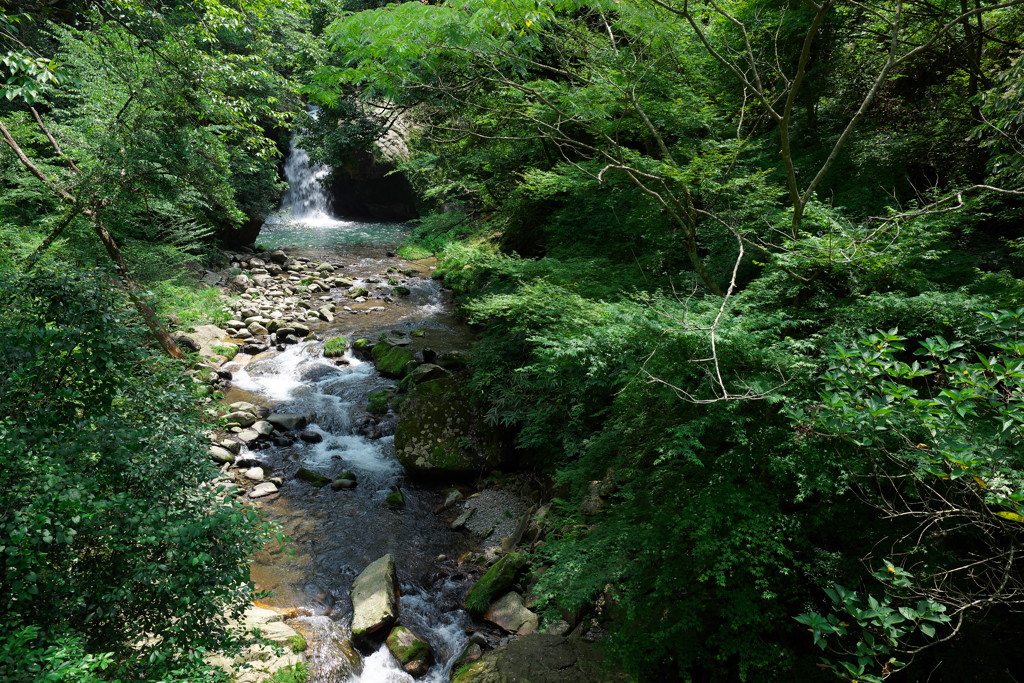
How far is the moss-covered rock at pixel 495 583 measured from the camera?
19.4 ft

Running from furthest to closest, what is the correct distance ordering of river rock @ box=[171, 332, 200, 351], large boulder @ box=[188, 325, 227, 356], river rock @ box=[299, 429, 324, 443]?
large boulder @ box=[188, 325, 227, 356], river rock @ box=[171, 332, 200, 351], river rock @ box=[299, 429, 324, 443]

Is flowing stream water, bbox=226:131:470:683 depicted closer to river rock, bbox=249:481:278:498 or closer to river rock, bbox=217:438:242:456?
river rock, bbox=249:481:278:498

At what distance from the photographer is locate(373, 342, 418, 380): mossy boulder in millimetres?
11258

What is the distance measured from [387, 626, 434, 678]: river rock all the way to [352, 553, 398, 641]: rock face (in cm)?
22

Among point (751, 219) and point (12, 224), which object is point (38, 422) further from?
point (12, 224)

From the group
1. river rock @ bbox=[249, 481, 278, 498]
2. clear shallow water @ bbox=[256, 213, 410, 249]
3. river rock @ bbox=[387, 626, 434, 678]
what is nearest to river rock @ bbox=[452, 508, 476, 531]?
river rock @ bbox=[387, 626, 434, 678]

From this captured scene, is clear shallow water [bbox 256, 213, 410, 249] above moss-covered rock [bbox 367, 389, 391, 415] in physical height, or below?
above

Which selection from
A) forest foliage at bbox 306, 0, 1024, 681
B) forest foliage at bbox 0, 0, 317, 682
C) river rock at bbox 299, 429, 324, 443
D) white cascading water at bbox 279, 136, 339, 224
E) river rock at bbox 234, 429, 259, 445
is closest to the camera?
forest foliage at bbox 306, 0, 1024, 681

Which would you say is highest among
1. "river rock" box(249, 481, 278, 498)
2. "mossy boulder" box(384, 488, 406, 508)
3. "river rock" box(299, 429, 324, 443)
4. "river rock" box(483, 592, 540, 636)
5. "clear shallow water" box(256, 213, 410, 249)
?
"clear shallow water" box(256, 213, 410, 249)

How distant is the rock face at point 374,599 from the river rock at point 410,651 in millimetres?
218

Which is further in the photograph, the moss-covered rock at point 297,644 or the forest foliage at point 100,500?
the moss-covered rock at point 297,644

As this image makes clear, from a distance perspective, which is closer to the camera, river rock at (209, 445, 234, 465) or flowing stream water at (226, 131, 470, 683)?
flowing stream water at (226, 131, 470, 683)

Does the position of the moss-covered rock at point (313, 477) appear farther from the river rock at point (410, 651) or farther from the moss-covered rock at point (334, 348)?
the moss-covered rock at point (334, 348)

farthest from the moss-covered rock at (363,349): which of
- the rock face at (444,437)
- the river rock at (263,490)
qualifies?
the river rock at (263,490)
